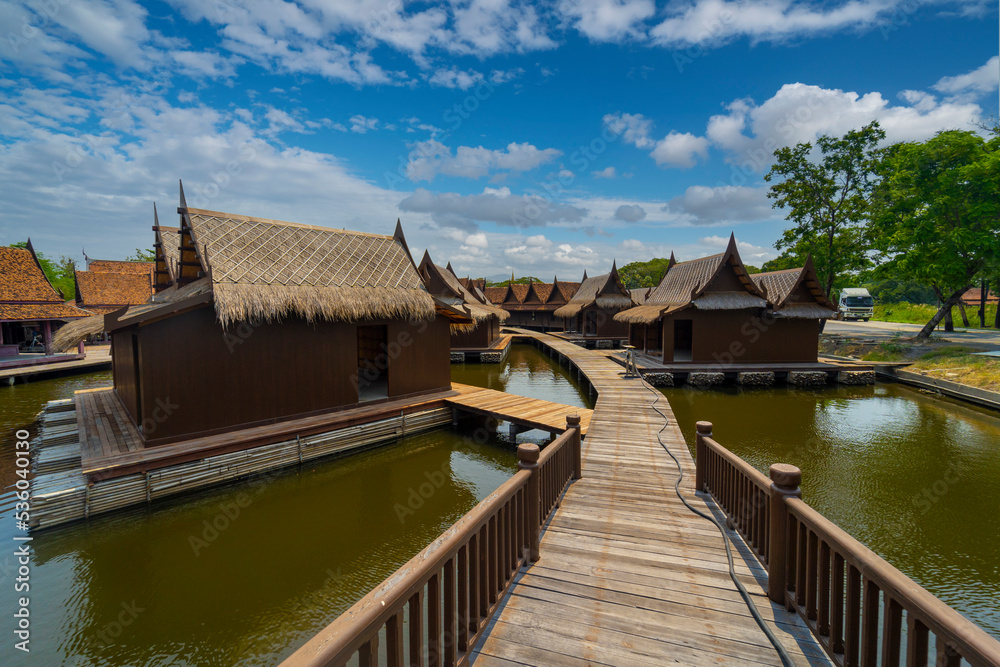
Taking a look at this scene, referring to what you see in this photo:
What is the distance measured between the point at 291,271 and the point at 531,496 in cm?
797

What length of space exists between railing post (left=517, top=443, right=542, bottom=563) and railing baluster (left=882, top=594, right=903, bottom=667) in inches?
83.9

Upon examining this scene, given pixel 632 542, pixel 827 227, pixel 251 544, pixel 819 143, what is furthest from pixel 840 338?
pixel 251 544

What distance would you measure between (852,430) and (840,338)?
53.9 feet

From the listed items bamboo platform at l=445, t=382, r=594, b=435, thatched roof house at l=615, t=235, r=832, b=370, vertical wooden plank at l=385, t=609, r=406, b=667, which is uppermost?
thatched roof house at l=615, t=235, r=832, b=370

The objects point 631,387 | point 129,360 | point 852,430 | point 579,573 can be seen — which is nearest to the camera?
point 579,573

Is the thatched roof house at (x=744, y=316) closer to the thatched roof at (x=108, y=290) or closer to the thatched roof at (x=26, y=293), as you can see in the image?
the thatched roof at (x=26, y=293)

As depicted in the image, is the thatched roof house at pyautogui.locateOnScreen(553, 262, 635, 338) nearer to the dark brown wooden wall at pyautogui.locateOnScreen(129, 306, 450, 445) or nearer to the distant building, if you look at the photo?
the distant building

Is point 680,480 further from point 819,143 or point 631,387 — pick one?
point 819,143

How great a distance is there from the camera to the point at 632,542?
3984 mm

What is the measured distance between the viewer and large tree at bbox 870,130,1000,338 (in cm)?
1708

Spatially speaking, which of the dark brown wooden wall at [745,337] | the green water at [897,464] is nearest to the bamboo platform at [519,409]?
the green water at [897,464]

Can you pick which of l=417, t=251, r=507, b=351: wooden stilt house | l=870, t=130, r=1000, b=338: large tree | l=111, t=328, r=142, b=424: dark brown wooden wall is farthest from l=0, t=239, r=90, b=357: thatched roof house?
l=870, t=130, r=1000, b=338: large tree

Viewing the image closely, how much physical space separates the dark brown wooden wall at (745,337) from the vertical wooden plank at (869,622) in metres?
14.9

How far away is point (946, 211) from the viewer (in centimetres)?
1830
